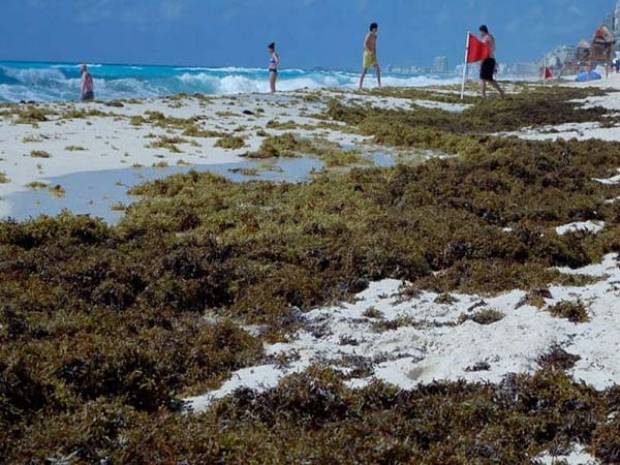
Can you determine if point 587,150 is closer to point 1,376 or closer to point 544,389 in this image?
point 544,389

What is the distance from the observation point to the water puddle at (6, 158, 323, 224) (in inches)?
308

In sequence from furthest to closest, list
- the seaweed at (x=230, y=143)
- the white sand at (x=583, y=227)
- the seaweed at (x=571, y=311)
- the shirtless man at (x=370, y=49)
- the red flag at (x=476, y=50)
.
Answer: the shirtless man at (x=370, y=49) → the red flag at (x=476, y=50) → the seaweed at (x=230, y=143) → the white sand at (x=583, y=227) → the seaweed at (x=571, y=311)

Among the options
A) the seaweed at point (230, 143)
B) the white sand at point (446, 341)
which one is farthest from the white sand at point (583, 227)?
the seaweed at point (230, 143)

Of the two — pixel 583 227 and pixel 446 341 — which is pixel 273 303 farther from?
pixel 583 227

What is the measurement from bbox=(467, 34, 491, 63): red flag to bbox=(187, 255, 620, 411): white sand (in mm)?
17087

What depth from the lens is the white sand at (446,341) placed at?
162 inches

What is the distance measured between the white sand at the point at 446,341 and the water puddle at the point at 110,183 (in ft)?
11.1

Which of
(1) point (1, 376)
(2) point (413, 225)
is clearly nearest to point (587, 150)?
(2) point (413, 225)

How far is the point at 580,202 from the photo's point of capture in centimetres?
770

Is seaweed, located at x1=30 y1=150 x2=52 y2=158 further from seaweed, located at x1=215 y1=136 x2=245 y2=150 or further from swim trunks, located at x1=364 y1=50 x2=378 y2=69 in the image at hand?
swim trunks, located at x1=364 y1=50 x2=378 y2=69

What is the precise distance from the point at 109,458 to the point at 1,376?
0.86 metres

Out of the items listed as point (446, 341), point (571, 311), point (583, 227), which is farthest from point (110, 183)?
point (571, 311)

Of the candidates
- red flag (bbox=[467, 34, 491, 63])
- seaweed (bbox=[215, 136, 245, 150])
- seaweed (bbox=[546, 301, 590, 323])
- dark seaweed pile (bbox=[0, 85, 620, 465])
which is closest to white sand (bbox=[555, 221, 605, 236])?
dark seaweed pile (bbox=[0, 85, 620, 465])

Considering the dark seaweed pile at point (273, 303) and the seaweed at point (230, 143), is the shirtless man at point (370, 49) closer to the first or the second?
the seaweed at point (230, 143)
